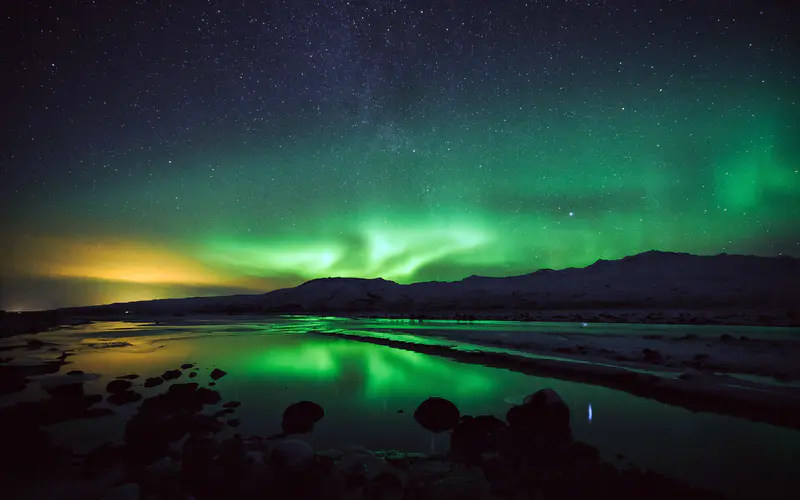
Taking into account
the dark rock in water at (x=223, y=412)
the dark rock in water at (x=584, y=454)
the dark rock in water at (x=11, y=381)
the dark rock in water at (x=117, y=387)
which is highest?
the dark rock in water at (x=11, y=381)

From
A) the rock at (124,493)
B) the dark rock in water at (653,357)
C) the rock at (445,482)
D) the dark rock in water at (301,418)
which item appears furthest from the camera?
the dark rock in water at (653,357)

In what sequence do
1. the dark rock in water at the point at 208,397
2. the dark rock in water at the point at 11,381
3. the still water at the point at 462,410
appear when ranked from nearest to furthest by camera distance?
the still water at the point at 462,410 → the dark rock in water at the point at 208,397 → the dark rock in water at the point at 11,381

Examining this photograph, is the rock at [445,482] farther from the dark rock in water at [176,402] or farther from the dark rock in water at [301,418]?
the dark rock in water at [176,402]

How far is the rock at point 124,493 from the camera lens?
131 inches

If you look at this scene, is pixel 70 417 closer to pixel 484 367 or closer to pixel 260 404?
pixel 260 404

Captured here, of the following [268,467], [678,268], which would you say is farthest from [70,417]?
[678,268]

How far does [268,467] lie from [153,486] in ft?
3.39

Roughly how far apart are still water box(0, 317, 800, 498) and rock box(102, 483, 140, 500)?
203cm

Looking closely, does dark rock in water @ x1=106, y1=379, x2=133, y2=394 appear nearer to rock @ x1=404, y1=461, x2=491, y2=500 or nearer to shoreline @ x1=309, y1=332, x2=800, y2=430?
rock @ x1=404, y1=461, x2=491, y2=500

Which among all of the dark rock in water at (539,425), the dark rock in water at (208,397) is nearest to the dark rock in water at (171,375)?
the dark rock in water at (208,397)

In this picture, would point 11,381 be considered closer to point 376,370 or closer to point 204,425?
point 204,425

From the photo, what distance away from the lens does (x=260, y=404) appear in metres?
7.20

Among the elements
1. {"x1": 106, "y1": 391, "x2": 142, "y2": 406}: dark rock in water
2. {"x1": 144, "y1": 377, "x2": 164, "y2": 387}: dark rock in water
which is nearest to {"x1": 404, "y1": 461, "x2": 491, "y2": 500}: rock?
{"x1": 106, "y1": 391, "x2": 142, "y2": 406}: dark rock in water

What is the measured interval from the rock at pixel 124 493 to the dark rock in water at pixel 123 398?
172 inches
